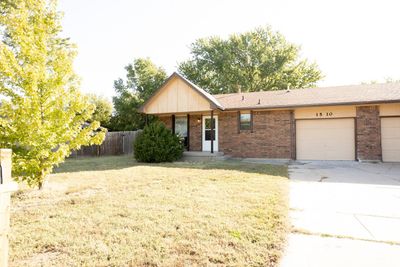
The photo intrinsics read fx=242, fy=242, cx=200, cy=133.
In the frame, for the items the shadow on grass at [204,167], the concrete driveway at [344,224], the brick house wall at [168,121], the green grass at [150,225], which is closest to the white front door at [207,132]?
the brick house wall at [168,121]

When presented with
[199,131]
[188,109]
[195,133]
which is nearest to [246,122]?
[199,131]

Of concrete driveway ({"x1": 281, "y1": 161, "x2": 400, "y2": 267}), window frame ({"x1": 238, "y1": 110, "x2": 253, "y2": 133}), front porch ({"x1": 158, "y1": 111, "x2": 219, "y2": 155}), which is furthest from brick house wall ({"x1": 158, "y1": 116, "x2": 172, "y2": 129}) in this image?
concrete driveway ({"x1": 281, "y1": 161, "x2": 400, "y2": 267})

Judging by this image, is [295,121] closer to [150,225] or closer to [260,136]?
[260,136]

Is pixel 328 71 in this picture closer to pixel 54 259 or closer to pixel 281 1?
pixel 281 1

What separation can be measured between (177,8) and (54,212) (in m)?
11.8

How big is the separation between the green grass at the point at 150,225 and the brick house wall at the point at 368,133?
816 cm

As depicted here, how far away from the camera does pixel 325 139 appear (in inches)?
508

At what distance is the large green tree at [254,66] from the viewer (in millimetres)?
30969

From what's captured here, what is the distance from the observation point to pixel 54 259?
2826 millimetres

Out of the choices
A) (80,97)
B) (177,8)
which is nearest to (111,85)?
(177,8)

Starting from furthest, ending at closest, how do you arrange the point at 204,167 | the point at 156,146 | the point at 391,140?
the point at 156,146, the point at 391,140, the point at 204,167

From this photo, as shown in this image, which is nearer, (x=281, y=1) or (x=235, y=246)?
(x=235, y=246)

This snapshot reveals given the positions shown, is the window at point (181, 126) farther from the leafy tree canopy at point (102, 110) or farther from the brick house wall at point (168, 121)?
the leafy tree canopy at point (102, 110)

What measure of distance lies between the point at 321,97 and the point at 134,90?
23.3 meters
